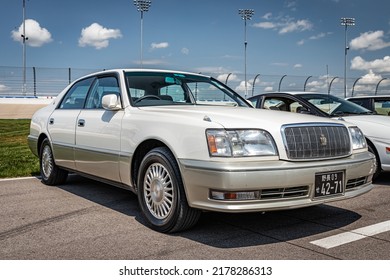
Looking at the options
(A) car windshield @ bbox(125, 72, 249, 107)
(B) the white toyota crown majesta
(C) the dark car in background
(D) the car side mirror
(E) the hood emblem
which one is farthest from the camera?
(C) the dark car in background

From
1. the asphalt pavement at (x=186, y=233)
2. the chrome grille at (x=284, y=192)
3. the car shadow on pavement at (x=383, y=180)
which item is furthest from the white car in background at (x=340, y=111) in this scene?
the chrome grille at (x=284, y=192)

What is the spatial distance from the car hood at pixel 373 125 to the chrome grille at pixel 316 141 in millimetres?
2552

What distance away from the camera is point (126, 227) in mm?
4355

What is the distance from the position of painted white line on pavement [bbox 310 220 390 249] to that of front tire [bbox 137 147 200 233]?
3.62 feet

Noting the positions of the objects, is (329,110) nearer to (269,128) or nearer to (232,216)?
(232,216)

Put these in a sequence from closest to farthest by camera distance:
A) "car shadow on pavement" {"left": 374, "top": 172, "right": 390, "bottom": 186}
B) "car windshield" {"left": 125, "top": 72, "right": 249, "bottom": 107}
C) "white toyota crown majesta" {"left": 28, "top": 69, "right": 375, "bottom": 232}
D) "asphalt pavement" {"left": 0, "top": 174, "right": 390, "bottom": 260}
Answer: "asphalt pavement" {"left": 0, "top": 174, "right": 390, "bottom": 260} < "white toyota crown majesta" {"left": 28, "top": 69, "right": 375, "bottom": 232} < "car windshield" {"left": 125, "top": 72, "right": 249, "bottom": 107} < "car shadow on pavement" {"left": 374, "top": 172, "right": 390, "bottom": 186}

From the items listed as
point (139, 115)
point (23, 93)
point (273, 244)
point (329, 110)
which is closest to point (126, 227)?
point (139, 115)

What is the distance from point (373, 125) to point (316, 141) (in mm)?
3147

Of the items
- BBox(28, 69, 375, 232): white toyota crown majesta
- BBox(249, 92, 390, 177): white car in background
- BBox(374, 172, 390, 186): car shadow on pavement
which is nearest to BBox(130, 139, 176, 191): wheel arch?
BBox(28, 69, 375, 232): white toyota crown majesta

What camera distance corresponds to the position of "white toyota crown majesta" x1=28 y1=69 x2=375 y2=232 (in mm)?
3676

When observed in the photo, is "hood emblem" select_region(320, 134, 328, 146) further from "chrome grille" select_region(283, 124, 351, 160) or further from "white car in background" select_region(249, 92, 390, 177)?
"white car in background" select_region(249, 92, 390, 177)

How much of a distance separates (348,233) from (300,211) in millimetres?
900

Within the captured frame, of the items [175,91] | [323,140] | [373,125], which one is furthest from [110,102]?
[373,125]
